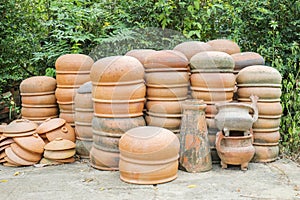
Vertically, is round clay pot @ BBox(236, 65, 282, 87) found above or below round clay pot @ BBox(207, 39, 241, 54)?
below

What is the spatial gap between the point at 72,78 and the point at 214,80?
5.72 ft

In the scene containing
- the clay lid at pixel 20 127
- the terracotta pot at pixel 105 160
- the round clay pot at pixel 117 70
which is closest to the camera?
the round clay pot at pixel 117 70

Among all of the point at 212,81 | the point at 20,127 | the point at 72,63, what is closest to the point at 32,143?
the point at 20,127

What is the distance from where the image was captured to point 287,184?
10.2 ft

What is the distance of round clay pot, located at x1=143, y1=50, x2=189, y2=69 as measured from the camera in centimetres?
356

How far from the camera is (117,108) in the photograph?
3428 millimetres

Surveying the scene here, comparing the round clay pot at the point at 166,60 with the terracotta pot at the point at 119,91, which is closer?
the terracotta pot at the point at 119,91

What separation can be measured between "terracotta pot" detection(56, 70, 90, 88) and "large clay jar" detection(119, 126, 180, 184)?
1289 mm

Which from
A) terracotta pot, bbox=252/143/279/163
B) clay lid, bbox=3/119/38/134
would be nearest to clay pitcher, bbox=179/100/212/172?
terracotta pot, bbox=252/143/279/163

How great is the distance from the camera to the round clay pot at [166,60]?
3.56 meters

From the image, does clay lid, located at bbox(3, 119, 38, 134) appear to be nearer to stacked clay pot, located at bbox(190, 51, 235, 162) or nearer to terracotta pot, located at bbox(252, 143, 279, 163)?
stacked clay pot, located at bbox(190, 51, 235, 162)

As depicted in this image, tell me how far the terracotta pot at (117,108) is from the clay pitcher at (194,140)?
0.52m

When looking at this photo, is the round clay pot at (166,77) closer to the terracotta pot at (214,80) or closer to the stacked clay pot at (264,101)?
the terracotta pot at (214,80)

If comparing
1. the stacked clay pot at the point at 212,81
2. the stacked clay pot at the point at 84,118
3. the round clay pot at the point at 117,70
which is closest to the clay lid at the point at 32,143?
the stacked clay pot at the point at 84,118
